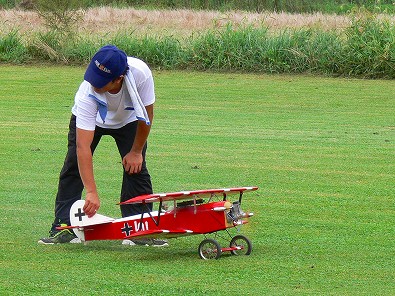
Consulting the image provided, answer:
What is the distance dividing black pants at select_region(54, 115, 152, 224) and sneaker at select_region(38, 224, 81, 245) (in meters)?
0.11

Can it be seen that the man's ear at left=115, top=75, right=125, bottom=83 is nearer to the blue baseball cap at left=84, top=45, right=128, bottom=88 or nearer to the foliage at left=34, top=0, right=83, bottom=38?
the blue baseball cap at left=84, top=45, right=128, bottom=88

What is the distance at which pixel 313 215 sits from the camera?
26.8 feet

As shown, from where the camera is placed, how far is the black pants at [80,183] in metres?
7.14

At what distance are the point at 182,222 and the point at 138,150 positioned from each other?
73 centimetres

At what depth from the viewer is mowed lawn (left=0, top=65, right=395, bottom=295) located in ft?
19.3

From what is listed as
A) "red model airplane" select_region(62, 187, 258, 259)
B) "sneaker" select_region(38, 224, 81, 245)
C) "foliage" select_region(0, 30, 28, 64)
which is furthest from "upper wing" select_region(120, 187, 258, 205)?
"foliage" select_region(0, 30, 28, 64)

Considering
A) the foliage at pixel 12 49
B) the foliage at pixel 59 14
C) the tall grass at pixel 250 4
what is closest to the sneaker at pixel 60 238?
the foliage at pixel 12 49

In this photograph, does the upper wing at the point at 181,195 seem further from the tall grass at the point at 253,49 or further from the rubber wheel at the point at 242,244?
the tall grass at the point at 253,49

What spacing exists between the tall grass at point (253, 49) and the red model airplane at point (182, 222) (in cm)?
1589

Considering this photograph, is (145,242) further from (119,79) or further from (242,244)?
(119,79)

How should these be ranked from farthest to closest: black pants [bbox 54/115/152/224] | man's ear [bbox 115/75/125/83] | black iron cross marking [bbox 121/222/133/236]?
black pants [bbox 54/115/152/224], black iron cross marking [bbox 121/222/133/236], man's ear [bbox 115/75/125/83]

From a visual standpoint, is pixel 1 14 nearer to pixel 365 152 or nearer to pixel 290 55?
pixel 290 55

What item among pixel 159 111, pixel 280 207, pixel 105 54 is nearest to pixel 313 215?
pixel 280 207

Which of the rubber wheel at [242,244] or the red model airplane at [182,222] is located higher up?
the red model airplane at [182,222]
